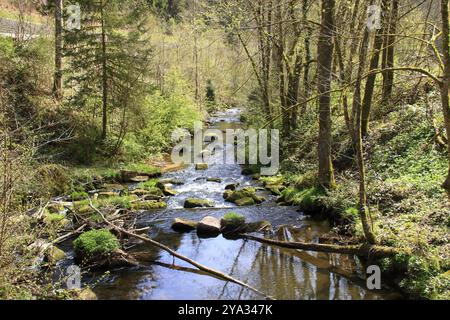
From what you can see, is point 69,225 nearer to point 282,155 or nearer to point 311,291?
point 311,291

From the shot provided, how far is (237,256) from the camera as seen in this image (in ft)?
28.8

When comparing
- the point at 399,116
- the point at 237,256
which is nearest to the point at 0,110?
the point at 237,256

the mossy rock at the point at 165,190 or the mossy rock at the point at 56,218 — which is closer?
the mossy rock at the point at 56,218

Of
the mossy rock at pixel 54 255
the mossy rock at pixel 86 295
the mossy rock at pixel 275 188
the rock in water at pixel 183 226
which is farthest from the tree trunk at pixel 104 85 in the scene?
the mossy rock at pixel 86 295

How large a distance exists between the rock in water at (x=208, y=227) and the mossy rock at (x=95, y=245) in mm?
2241

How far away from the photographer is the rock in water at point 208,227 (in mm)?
10099

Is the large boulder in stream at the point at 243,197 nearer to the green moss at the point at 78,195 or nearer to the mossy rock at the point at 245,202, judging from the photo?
the mossy rock at the point at 245,202

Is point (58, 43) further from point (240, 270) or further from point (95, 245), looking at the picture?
point (240, 270)

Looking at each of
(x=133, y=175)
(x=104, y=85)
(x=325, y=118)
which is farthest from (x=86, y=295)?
(x=104, y=85)

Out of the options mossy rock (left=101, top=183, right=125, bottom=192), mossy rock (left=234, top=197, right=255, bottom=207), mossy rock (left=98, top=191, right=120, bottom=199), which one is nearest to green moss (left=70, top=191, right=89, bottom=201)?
mossy rock (left=98, top=191, right=120, bottom=199)

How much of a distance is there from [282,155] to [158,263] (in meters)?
9.09

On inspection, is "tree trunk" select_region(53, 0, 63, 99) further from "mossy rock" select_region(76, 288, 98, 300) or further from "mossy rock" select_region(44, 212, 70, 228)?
"mossy rock" select_region(76, 288, 98, 300)

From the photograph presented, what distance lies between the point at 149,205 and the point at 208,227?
2.80m
